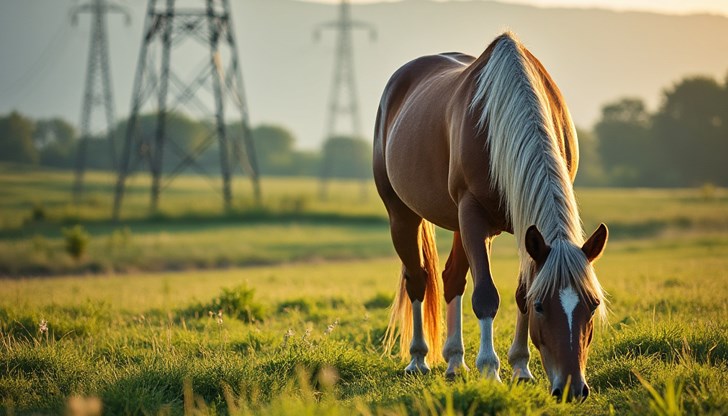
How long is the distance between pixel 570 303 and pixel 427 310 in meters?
2.59

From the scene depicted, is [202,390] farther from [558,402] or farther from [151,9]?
[151,9]

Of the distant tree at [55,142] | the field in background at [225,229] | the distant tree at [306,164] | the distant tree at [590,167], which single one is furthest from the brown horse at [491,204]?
the distant tree at [306,164]

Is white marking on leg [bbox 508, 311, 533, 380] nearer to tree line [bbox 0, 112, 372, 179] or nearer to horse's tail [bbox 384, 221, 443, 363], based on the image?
horse's tail [bbox 384, 221, 443, 363]

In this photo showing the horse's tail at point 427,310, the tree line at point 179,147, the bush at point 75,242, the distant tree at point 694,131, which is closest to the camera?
the horse's tail at point 427,310

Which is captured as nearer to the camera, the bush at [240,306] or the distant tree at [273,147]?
the bush at [240,306]

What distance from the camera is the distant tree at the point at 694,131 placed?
71.6 m

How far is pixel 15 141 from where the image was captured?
74.4 meters

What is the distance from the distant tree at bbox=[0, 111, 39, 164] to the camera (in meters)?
74.4

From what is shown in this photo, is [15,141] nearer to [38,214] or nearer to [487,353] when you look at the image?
[38,214]

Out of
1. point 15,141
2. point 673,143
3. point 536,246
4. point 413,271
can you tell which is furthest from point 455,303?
point 15,141

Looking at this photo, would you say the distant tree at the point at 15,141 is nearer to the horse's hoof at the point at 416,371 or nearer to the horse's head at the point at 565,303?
the horse's hoof at the point at 416,371

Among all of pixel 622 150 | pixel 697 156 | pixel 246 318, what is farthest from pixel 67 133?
pixel 246 318

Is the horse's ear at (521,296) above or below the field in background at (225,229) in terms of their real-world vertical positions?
above

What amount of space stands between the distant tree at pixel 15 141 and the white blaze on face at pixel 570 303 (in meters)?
78.8
